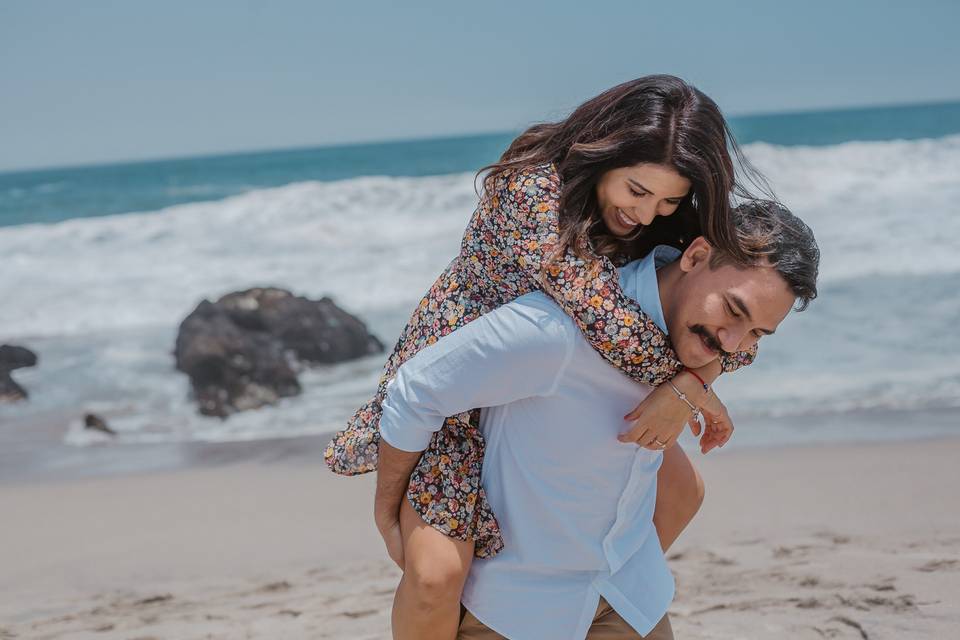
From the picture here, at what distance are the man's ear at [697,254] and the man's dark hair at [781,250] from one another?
0.8 inches

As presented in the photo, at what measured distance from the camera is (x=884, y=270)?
1259 centimetres

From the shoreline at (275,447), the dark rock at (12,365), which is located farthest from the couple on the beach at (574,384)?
the dark rock at (12,365)

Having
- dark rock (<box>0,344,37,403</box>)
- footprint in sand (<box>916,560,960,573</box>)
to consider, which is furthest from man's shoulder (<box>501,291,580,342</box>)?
dark rock (<box>0,344,37,403</box>)

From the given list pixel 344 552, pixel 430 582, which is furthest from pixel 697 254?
pixel 344 552

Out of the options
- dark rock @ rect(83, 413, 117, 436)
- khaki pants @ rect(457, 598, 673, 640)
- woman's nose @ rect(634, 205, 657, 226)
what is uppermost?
woman's nose @ rect(634, 205, 657, 226)

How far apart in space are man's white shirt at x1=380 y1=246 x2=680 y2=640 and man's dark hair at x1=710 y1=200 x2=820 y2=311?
8.7 inches

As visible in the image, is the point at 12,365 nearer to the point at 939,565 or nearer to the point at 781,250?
the point at 939,565

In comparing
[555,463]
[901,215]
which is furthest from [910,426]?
[901,215]

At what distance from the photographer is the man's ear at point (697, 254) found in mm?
2129

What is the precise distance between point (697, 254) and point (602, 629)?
84 centimetres

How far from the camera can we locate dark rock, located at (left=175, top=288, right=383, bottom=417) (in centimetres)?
832

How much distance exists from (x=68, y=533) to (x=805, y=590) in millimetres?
3803

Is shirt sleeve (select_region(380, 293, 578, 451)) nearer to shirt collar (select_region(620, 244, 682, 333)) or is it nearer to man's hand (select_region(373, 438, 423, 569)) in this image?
man's hand (select_region(373, 438, 423, 569))

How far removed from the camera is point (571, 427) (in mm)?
2047
